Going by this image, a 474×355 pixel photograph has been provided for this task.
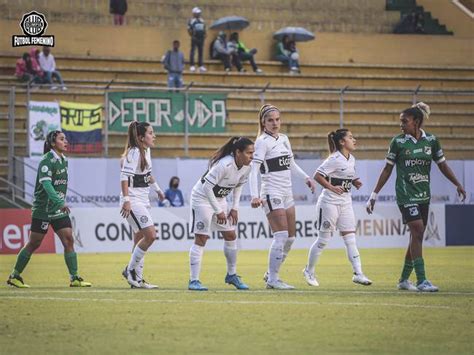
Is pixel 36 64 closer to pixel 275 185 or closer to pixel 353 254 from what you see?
pixel 353 254

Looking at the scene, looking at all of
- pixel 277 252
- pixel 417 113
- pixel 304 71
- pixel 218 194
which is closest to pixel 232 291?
pixel 277 252

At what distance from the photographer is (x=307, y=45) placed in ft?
139

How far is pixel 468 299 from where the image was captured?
14.4 meters

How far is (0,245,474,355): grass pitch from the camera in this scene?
10188 millimetres

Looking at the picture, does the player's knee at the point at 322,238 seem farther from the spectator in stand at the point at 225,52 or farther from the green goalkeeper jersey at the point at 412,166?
the spectator in stand at the point at 225,52

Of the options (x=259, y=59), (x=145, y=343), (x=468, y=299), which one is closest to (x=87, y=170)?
(x=259, y=59)

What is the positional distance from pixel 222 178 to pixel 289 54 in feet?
83.0

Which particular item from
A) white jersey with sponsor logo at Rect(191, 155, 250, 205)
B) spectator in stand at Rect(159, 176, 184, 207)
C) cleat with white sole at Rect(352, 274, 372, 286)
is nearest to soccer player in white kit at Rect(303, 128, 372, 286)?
cleat with white sole at Rect(352, 274, 372, 286)

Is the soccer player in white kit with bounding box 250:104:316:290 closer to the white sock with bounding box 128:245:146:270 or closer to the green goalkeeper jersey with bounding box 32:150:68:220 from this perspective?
the white sock with bounding box 128:245:146:270

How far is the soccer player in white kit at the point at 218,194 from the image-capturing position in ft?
51.0

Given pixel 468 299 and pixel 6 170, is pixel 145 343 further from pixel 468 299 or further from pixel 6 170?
pixel 6 170

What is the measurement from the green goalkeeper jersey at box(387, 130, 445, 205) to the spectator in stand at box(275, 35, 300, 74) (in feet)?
81.1

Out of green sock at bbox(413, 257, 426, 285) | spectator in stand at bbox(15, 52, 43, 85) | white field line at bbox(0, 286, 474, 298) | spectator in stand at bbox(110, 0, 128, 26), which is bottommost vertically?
white field line at bbox(0, 286, 474, 298)

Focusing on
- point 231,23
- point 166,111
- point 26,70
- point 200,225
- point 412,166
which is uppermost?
point 231,23
